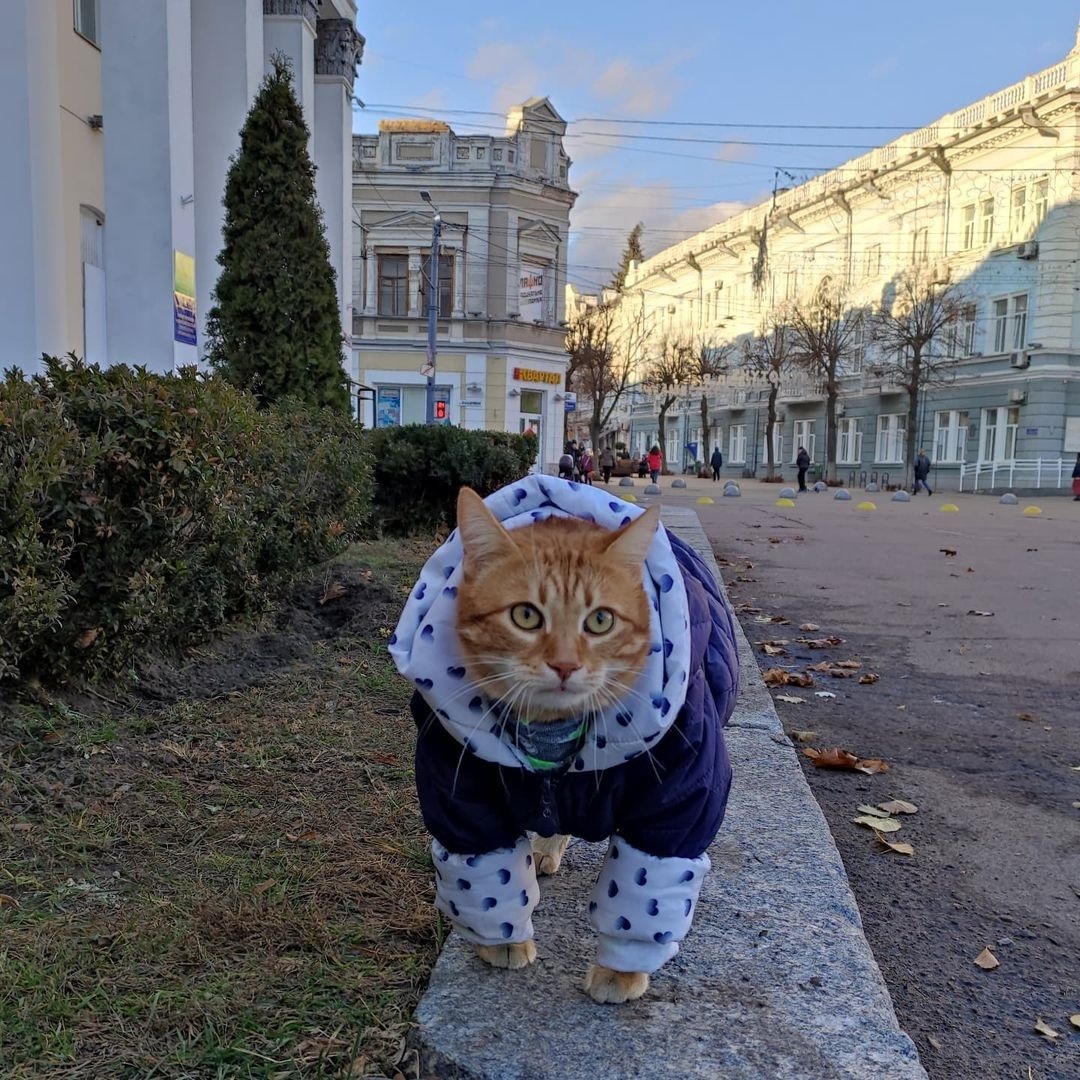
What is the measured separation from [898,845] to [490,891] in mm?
1743

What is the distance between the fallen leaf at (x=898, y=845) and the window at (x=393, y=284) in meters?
33.9

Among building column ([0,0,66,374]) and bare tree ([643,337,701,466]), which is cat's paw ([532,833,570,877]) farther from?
bare tree ([643,337,701,466])

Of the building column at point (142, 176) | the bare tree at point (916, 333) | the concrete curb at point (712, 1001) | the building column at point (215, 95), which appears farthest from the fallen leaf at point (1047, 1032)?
the bare tree at point (916, 333)

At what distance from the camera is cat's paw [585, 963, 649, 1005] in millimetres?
1852

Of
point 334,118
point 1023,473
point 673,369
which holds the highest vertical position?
point 334,118

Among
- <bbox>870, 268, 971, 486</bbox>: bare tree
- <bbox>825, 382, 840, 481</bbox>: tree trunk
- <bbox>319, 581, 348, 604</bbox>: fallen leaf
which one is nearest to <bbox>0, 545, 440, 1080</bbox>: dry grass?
<bbox>319, 581, 348, 604</bbox>: fallen leaf

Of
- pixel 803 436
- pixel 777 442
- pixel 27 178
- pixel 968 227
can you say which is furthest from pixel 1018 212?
pixel 27 178

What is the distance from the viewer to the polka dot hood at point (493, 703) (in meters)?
1.70

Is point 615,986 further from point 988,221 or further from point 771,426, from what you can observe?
point 771,426

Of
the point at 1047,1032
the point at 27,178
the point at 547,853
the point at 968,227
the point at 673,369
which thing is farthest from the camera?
the point at 673,369

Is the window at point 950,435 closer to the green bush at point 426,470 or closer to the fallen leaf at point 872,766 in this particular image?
the green bush at point 426,470

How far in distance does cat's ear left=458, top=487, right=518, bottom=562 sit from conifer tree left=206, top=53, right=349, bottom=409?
619 centimetres

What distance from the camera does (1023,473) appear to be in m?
30.8

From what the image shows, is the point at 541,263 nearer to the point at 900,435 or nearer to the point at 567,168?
the point at 567,168
